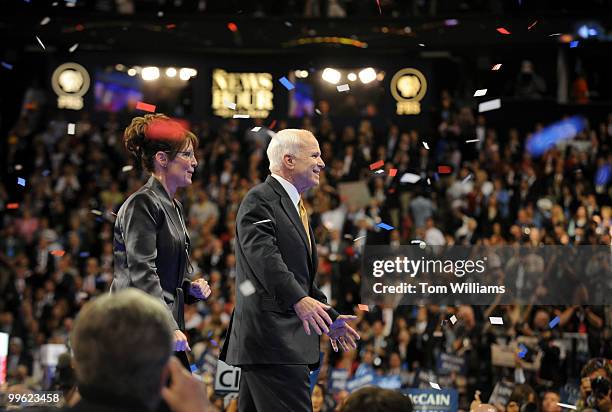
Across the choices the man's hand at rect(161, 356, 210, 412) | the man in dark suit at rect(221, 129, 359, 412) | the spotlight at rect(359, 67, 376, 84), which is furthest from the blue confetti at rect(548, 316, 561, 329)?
the spotlight at rect(359, 67, 376, 84)

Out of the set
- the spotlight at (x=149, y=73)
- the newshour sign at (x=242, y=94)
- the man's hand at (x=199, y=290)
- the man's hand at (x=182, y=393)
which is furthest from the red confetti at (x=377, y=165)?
the man's hand at (x=182, y=393)

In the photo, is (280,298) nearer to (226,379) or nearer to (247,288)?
(247,288)

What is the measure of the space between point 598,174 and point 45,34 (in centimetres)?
881

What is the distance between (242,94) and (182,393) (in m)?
14.6

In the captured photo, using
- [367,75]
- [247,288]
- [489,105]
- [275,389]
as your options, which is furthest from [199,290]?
[367,75]

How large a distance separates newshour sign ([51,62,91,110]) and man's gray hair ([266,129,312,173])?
1197 cm

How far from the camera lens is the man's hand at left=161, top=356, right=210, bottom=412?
→ 1.89 meters

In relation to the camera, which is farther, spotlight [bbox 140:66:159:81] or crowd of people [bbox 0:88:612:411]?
spotlight [bbox 140:66:159:81]

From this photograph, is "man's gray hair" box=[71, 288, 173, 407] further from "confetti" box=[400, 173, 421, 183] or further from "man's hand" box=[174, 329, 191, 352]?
"confetti" box=[400, 173, 421, 183]

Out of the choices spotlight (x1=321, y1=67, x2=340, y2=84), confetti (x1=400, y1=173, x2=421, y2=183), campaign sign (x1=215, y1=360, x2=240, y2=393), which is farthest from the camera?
spotlight (x1=321, y1=67, x2=340, y2=84)

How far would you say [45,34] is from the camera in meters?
15.8

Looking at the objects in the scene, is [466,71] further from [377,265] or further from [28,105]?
→ [377,265]

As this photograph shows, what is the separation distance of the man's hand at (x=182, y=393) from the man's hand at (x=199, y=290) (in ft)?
6.84

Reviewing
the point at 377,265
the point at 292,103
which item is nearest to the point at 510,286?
the point at 377,265
